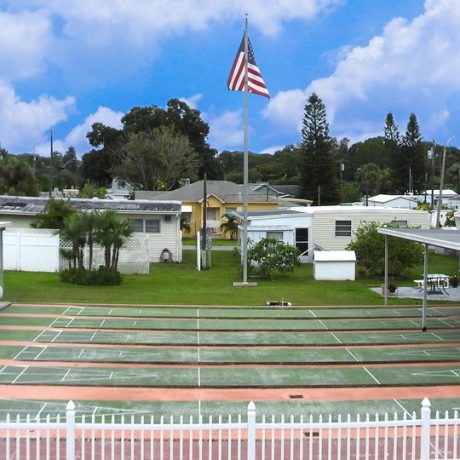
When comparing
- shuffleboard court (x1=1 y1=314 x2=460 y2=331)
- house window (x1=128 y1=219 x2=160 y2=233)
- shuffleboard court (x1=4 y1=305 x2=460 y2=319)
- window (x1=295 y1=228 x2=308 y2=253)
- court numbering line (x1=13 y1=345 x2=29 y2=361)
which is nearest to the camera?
court numbering line (x1=13 y1=345 x2=29 y2=361)

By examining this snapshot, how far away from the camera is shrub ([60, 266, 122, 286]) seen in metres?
23.9

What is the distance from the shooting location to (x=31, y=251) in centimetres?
2677

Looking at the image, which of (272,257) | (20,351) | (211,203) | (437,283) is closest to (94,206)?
(272,257)

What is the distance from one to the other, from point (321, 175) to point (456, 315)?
4956 cm

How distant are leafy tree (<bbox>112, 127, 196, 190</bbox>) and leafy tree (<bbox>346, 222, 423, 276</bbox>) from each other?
41051 mm

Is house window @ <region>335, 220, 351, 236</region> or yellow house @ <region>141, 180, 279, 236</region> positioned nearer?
house window @ <region>335, 220, 351, 236</region>

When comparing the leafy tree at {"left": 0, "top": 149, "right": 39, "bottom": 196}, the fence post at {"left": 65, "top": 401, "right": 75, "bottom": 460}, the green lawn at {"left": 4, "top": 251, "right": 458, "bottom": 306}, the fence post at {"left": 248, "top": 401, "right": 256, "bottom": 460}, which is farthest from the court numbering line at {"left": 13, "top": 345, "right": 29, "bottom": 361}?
the leafy tree at {"left": 0, "top": 149, "right": 39, "bottom": 196}

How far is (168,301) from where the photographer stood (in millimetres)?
20375

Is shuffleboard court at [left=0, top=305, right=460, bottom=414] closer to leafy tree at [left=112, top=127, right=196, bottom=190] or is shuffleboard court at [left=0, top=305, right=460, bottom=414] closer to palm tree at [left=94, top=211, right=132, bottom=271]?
palm tree at [left=94, top=211, right=132, bottom=271]

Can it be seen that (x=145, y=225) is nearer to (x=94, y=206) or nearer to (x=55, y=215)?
Result: (x=94, y=206)

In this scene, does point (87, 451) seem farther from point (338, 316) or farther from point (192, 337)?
point (338, 316)

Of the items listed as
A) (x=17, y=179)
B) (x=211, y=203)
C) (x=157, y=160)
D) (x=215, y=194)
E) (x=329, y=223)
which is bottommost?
(x=329, y=223)

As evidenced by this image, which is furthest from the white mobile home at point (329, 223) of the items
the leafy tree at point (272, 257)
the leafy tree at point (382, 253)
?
the leafy tree at point (272, 257)

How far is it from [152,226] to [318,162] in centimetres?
3796
